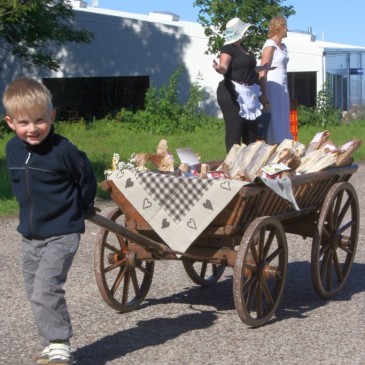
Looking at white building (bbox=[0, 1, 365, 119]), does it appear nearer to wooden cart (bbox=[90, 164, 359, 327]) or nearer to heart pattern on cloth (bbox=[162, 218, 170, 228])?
wooden cart (bbox=[90, 164, 359, 327])

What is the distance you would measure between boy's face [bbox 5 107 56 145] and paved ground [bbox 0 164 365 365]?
130 cm

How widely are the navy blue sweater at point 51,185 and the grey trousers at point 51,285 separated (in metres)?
0.06

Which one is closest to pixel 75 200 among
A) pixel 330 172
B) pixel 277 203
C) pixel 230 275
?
pixel 277 203

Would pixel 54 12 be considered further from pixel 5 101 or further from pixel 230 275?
pixel 5 101

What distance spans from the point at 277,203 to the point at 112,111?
28087 millimetres

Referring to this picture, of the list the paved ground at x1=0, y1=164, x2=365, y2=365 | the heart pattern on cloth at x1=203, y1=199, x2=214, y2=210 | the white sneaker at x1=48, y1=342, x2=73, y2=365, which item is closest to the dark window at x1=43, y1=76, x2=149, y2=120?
the paved ground at x1=0, y1=164, x2=365, y2=365

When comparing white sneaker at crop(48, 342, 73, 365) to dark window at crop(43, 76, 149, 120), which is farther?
dark window at crop(43, 76, 149, 120)

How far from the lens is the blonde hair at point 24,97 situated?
16.0ft

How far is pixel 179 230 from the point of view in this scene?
614 cm

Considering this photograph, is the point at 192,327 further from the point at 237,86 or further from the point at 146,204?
the point at 237,86

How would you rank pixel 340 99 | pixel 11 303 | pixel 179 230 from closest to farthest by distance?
pixel 179 230 → pixel 11 303 → pixel 340 99

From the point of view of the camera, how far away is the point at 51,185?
5027mm

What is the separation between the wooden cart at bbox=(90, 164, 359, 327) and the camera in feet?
19.6

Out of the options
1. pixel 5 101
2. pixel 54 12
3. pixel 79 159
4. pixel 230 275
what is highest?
pixel 54 12
